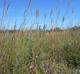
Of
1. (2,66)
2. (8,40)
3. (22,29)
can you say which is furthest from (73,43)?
(2,66)

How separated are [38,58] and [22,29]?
2.49 ft

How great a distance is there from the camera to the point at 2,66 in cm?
297

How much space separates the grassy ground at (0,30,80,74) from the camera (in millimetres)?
2990

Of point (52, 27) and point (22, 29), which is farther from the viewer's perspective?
point (52, 27)

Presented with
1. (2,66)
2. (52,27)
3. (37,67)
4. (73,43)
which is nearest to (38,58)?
(37,67)

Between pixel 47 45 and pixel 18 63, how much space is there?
1193 mm

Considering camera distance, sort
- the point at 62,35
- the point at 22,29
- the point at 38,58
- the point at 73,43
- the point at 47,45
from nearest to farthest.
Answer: the point at 38,58, the point at 22,29, the point at 47,45, the point at 73,43, the point at 62,35

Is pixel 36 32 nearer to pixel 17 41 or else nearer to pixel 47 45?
pixel 47 45

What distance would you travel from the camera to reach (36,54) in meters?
3.40

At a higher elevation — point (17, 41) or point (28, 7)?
point (28, 7)

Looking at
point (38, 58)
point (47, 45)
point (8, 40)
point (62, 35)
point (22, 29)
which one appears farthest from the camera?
point (62, 35)

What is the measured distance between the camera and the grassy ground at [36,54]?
9.81 feet

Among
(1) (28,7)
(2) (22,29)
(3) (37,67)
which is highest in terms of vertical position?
(1) (28,7)

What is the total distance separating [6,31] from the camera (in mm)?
3711
